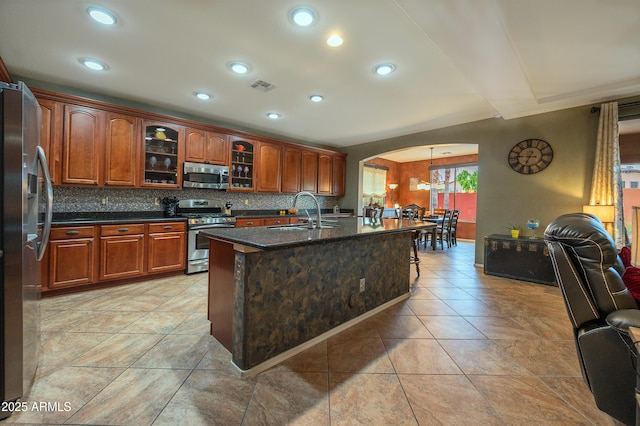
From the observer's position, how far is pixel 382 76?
118 inches

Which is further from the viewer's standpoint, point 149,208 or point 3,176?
point 149,208

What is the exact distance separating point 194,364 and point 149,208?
3138 millimetres

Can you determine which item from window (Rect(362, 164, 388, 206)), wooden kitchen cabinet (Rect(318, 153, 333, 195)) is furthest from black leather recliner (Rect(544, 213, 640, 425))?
window (Rect(362, 164, 388, 206))

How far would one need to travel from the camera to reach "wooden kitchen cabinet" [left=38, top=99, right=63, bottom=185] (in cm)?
309

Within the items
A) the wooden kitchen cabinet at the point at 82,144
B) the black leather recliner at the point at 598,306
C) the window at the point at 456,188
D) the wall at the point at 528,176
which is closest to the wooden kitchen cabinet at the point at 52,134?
the wooden kitchen cabinet at the point at 82,144

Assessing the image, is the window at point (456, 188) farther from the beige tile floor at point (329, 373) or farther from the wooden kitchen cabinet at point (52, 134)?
the wooden kitchen cabinet at point (52, 134)

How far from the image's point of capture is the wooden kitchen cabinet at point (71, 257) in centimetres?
298

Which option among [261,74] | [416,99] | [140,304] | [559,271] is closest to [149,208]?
[140,304]

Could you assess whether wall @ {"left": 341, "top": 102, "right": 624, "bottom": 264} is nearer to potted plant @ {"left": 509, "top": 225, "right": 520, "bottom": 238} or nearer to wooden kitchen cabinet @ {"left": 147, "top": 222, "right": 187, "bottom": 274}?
potted plant @ {"left": 509, "top": 225, "right": 520, "bottom": 238}

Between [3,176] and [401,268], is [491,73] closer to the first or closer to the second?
[401,268]

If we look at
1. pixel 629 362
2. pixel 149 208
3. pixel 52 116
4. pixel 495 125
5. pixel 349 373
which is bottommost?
pixel 349 373

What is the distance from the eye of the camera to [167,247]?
379 centimetres

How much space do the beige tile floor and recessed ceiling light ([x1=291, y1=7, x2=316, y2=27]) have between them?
2.54 meters

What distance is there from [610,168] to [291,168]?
483cm
